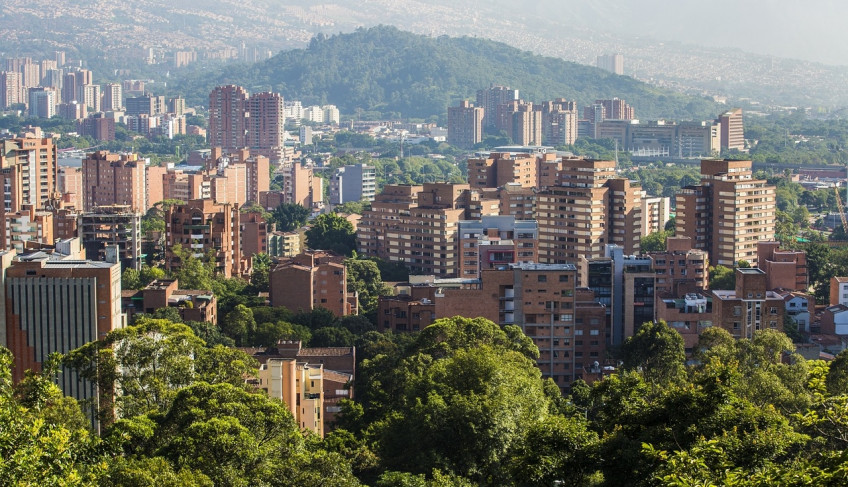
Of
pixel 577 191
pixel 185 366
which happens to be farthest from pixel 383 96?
pixel 185 366

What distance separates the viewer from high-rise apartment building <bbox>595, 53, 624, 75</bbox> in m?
163

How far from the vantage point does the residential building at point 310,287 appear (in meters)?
34.9

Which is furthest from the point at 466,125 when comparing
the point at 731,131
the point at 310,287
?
the point at 310,287

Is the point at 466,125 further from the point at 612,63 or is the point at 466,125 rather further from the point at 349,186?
the point at 612,63

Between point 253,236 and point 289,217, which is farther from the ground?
point 289,217

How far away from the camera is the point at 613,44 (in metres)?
179

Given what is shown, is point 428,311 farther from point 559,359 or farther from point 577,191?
point 577,191

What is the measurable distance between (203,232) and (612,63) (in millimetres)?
125562

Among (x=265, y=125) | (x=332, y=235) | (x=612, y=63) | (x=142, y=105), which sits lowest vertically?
(x=332, y=235)

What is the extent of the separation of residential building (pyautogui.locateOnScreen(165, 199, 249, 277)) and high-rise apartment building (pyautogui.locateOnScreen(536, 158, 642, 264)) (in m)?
8.72

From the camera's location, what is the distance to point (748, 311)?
29844 mm

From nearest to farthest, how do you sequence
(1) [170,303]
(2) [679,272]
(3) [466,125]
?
(1) [170,303]
(2) [679,272]
(3) [466,125]

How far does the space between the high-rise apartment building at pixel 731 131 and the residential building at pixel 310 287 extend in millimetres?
69527

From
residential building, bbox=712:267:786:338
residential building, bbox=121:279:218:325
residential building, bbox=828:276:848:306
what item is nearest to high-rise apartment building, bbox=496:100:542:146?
residential building, bbox=828:276:848:306
